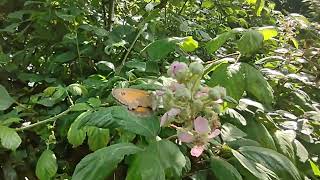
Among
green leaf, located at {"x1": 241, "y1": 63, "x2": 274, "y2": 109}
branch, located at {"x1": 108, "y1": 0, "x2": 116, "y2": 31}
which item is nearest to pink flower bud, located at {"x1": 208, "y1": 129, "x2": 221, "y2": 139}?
green leaf, located at {"x1": 241, "y1": 63, "x2": 274, "y2": 109}

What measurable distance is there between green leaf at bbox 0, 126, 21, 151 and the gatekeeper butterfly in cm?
32

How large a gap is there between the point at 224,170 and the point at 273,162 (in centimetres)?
9

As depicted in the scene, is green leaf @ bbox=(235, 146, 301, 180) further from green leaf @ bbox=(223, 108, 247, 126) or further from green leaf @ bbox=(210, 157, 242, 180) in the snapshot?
green leaf @ bbox=(223, 108, 247, 126)

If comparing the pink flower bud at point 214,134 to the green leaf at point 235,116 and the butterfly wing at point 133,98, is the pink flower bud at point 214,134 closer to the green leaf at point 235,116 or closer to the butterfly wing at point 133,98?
the butterfly wing at point 133,98

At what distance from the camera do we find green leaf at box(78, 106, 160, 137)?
2.60ft

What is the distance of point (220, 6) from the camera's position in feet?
6.64

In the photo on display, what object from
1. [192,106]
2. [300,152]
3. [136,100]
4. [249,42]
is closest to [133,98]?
[136,100]

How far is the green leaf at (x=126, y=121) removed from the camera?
79 centimetres

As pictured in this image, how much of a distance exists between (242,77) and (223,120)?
0.13 metres

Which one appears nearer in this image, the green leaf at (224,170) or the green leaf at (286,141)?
the green leaf at (224,170)

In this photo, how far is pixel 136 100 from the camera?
0.80 metres

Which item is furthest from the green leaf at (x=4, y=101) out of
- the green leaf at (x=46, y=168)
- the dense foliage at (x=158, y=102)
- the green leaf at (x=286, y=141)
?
the green leaf at (x=286, y=141)

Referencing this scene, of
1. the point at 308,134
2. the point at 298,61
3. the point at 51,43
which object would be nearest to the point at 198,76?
the point at 308,134

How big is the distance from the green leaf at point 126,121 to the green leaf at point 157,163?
31 mm
